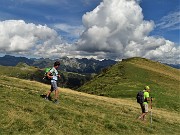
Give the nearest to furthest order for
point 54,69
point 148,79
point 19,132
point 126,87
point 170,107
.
Answer: point 19,132, point 54,69, point 170,107, point 126,87, point 148,79

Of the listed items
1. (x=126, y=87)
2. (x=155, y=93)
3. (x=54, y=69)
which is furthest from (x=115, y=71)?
(x=54, y=69)

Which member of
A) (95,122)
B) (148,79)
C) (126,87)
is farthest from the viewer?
(148,79)

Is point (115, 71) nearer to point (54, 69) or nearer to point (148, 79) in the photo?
point (148, 79)

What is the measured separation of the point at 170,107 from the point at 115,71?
54793mm

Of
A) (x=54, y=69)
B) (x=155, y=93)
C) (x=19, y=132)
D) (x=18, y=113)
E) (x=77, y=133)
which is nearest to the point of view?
(x=19, y=132)

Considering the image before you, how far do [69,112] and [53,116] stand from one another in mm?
2138

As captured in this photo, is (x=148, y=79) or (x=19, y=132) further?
(x=148, y=79)

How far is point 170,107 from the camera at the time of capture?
215 feet

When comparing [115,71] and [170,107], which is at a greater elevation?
[115,71]

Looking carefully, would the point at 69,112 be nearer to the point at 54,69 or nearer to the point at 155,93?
the point at 54,69

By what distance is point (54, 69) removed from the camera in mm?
24531

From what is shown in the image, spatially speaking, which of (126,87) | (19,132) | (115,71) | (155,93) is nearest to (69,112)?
(19,132)

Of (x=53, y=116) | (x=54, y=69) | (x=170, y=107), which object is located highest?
(x=54, y=69)

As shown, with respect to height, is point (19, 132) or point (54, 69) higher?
point (54, 69)
